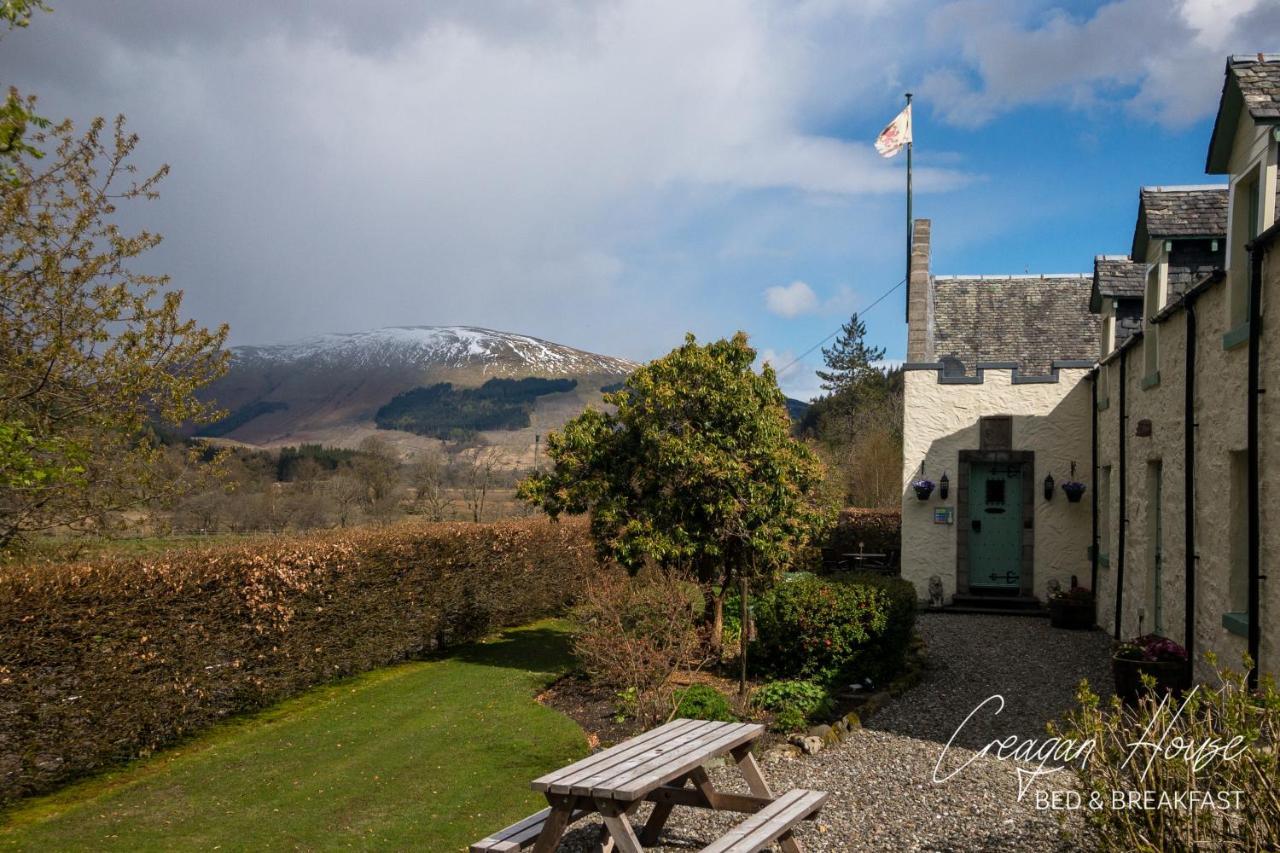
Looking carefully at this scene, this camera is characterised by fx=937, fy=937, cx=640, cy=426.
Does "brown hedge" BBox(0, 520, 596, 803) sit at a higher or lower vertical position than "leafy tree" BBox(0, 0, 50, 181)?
lower

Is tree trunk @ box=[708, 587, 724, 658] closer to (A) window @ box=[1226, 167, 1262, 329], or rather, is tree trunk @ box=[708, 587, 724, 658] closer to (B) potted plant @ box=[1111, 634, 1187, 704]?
(B) potted plant @ box=[1111, 634, 1187, 704]

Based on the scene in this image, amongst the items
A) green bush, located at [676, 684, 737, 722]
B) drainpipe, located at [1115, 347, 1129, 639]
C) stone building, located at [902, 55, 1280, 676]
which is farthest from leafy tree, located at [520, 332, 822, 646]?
drainpipe, located at [1115, 347, 1129, 639]

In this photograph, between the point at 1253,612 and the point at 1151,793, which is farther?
the point at 1253,612

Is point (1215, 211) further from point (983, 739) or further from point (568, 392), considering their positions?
point (568, 392)

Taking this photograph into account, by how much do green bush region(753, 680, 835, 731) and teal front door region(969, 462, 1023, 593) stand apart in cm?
936

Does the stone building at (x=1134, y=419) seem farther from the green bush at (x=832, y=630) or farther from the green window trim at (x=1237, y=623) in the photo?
the green bush at (x=832, y=630)

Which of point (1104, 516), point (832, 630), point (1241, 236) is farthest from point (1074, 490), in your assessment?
point (1241, 236)

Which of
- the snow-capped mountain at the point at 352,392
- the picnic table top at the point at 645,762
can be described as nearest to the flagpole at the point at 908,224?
the picnic table top at the point at 645,762

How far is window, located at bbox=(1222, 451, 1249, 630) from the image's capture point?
332 inches

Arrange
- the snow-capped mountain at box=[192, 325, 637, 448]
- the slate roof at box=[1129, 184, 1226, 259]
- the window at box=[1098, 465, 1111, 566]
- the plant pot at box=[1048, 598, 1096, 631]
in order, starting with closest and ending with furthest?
the slate roof at box=[1129, 184, 1226, 259], the window at box=[1098, 465, 1111, 566], the plant pot at box=[1048, 598, 1096, 631], the snow-capped mountain at box=[192, 325, 637, 448]

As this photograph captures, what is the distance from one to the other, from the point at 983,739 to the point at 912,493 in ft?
34.0

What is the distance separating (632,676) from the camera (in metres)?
9.71

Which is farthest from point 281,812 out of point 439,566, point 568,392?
point 568,392

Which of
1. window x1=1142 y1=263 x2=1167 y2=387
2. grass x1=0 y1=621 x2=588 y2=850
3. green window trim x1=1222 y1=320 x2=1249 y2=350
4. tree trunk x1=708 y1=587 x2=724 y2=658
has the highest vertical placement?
window x1=1142 y1=263 x2=1167 y2=387
